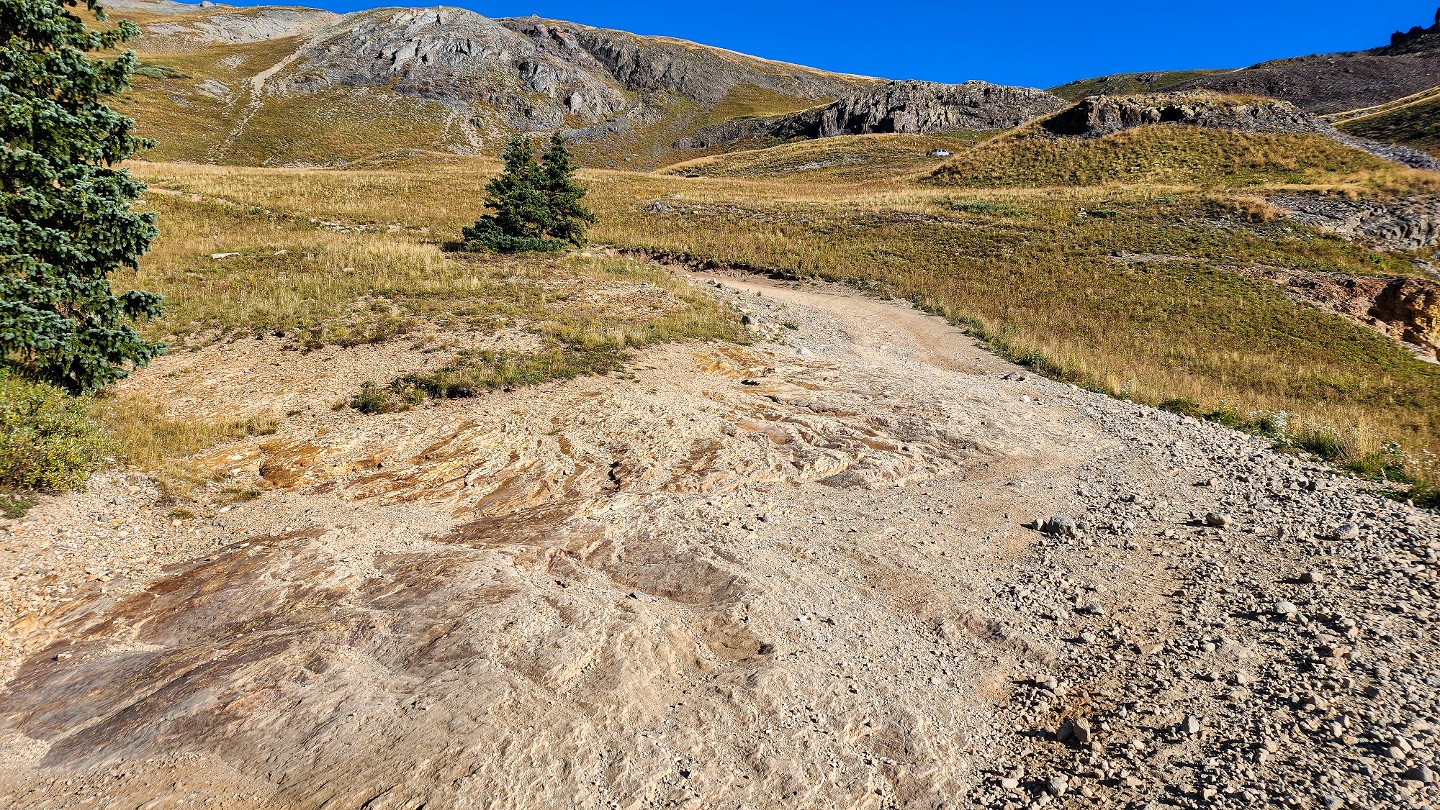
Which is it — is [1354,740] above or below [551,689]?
above

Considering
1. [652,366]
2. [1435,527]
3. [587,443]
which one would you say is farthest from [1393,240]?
[587,443]

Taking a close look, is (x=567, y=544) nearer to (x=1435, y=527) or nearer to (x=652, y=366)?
(x=652, y=366)

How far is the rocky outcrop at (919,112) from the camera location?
4350 inches

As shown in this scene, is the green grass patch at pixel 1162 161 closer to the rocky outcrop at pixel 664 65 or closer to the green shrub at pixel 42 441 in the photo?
the green shrub at pixel 42 441

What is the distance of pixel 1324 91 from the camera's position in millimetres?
117812

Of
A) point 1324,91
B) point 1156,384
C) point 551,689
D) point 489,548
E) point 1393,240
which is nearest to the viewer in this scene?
point 551,689

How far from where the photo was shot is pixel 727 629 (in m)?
5.87

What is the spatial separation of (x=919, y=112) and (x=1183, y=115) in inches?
2474

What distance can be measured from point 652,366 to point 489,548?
267 inches

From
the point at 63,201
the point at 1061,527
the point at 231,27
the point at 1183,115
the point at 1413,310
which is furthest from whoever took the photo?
the point at 231,27

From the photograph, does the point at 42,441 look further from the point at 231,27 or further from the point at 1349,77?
the point at 231,27

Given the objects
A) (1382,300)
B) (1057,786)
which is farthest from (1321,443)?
(1382,300)

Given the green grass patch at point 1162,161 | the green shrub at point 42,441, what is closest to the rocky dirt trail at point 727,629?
the green shrub at point 42,441

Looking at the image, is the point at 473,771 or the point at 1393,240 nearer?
the point at 473,771
